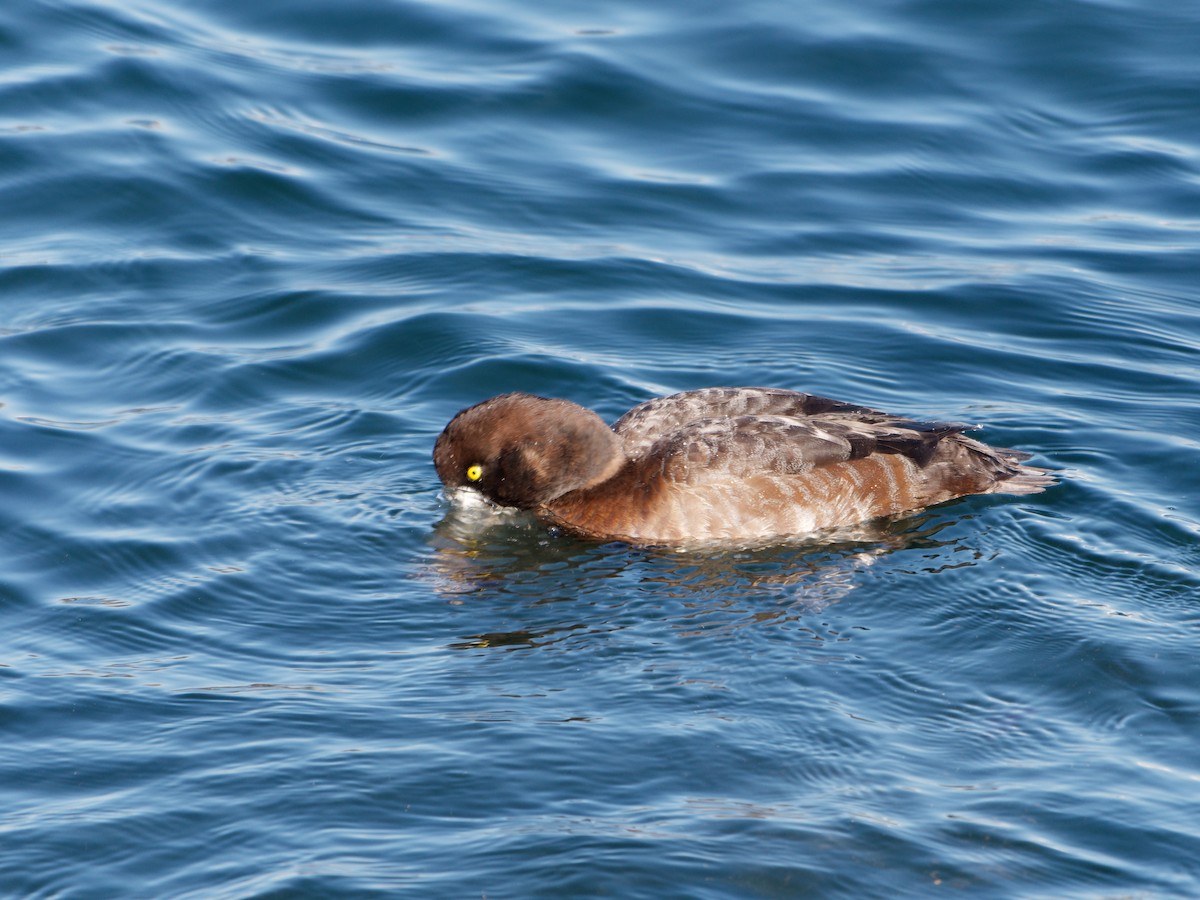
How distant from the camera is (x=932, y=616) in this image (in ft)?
27.0

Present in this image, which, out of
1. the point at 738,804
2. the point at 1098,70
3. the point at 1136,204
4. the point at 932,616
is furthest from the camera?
the point at 1098,70

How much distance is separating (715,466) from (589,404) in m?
2.06

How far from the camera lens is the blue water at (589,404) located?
654 centimetres

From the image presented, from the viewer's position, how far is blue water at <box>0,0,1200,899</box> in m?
6.54

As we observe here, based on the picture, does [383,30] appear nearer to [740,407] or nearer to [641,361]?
[641,361]

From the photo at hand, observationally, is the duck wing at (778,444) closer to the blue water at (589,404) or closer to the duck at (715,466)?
the duck at (715,466)

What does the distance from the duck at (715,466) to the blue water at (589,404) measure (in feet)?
0.71

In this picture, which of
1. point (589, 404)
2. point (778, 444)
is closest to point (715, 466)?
point (778, 444)

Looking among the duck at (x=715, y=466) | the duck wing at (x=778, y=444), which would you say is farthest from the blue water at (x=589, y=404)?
the duck wing at (x=778, y=444)

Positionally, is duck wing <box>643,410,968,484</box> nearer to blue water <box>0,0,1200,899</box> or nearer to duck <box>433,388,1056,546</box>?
duck <box>433,388,1056,546</box>

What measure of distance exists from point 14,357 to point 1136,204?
969cm

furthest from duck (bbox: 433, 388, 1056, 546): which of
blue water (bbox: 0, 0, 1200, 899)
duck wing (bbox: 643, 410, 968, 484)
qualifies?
blue water (bbox: 0, 0, 1200, 899)

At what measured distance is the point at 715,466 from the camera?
9297 millimetres

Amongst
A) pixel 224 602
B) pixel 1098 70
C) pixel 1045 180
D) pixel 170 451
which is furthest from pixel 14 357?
pixel 1098 70
